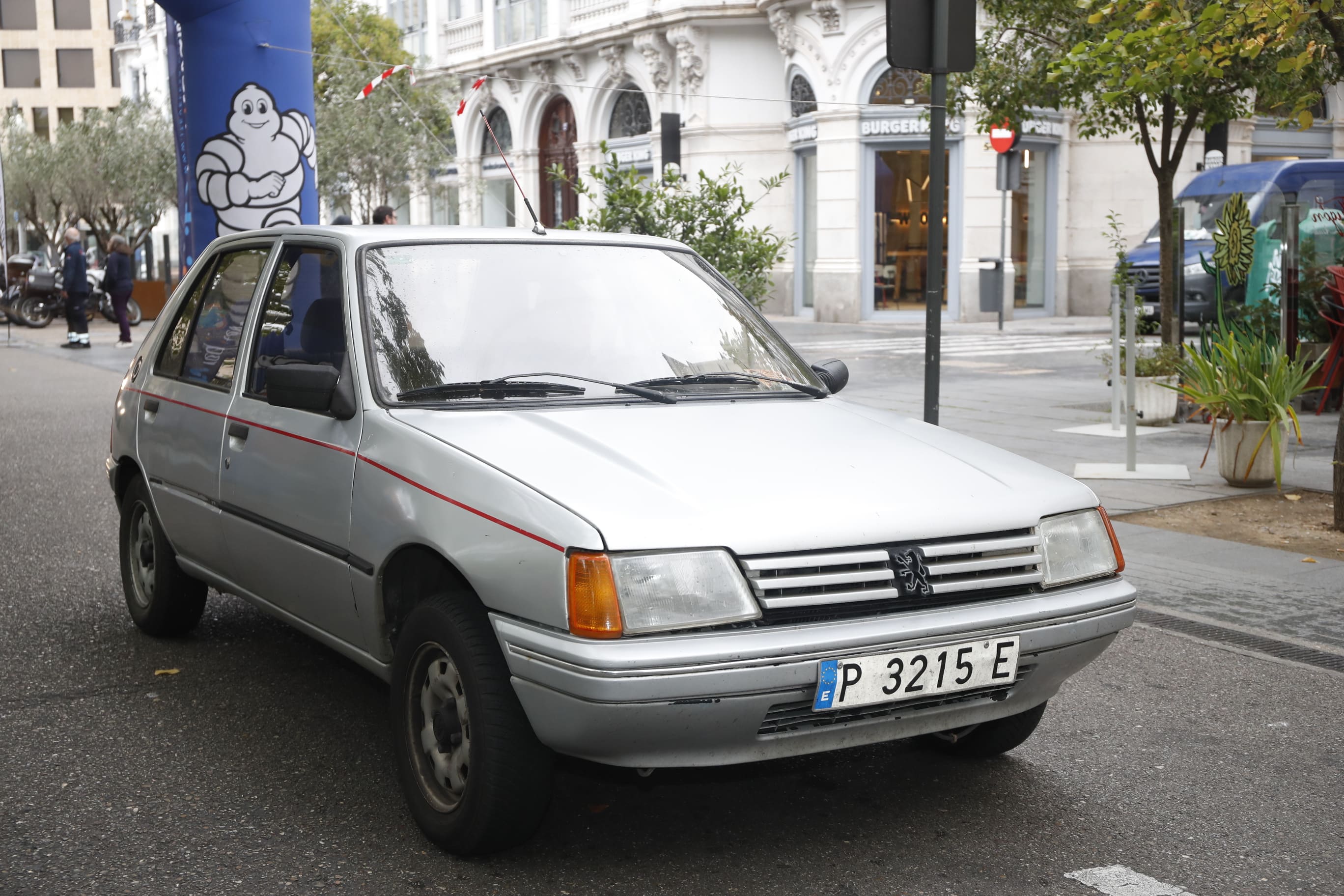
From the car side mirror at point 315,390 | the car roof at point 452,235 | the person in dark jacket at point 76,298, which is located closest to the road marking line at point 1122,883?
the car side mirror at point 315,390

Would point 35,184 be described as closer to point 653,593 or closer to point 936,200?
point 936,200

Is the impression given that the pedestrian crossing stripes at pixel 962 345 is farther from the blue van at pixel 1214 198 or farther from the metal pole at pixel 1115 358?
the metal pole at pixel 1115 358

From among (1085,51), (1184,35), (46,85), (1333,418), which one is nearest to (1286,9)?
(1184,35)

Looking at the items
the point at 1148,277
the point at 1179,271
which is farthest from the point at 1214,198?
the point at 1179,271

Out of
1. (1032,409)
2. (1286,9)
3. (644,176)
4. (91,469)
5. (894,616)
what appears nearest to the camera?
(894,616)

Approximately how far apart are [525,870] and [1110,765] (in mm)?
1798

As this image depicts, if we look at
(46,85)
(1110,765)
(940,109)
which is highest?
(46,85)

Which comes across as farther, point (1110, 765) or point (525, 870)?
point (1110, 765)

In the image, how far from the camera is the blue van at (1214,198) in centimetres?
1877

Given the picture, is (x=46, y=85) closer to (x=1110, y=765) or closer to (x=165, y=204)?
(x=165, y=204)

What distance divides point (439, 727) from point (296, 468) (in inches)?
40.7

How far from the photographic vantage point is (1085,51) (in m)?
9.81

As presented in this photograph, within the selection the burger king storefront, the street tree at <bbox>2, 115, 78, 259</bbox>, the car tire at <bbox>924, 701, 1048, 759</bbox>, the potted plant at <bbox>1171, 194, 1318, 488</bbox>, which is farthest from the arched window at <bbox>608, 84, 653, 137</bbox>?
the car tire at <bbox>924, 701, 1048, 759</bbox>

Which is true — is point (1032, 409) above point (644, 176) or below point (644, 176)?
below
